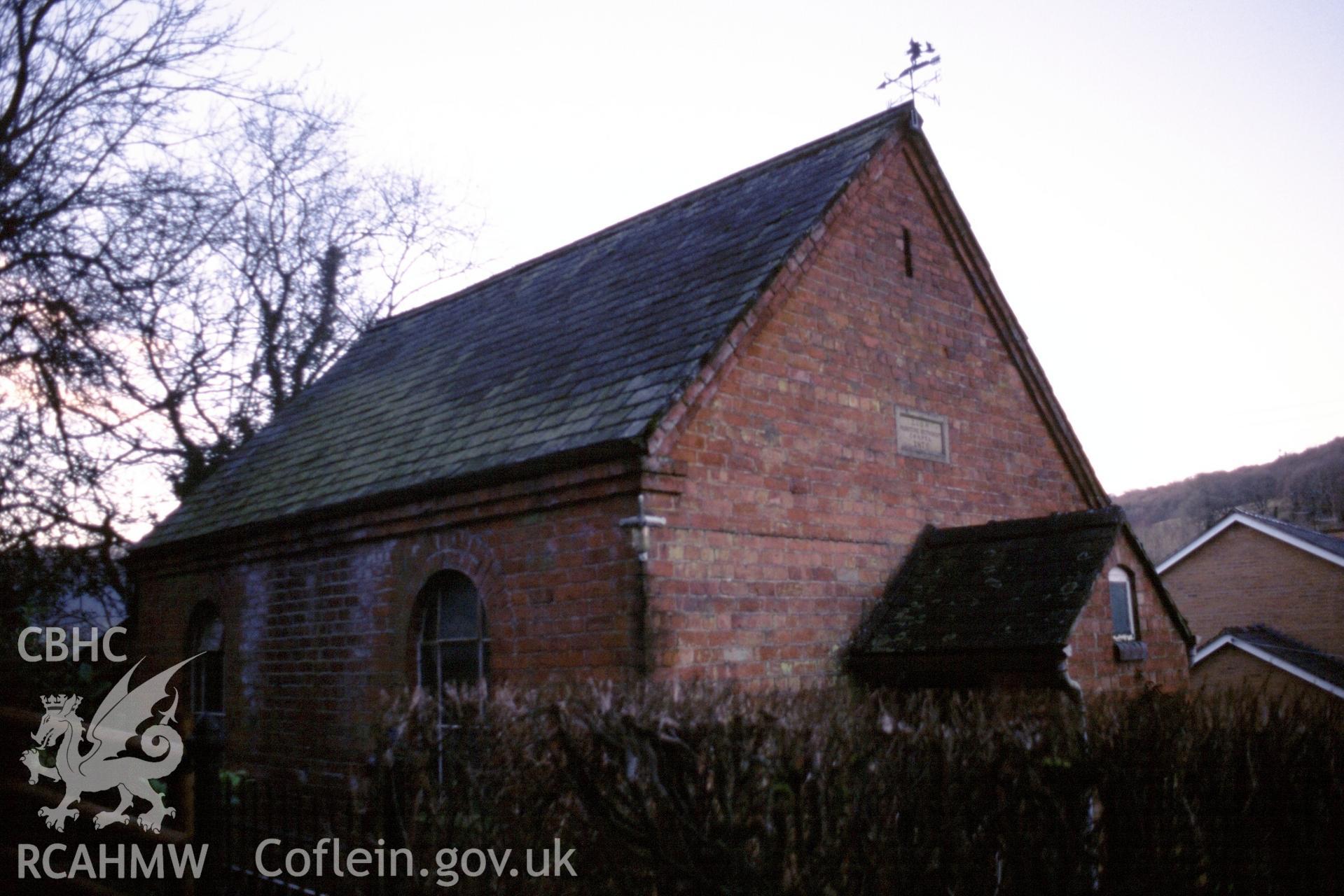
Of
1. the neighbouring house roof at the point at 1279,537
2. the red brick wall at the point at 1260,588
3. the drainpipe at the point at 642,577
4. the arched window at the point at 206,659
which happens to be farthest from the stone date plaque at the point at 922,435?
the red brick wall at the point at 1260,588

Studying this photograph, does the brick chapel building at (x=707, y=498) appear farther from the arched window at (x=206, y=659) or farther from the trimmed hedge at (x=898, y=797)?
the trimmed hedge at (x=898, y=797)

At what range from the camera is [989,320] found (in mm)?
12961

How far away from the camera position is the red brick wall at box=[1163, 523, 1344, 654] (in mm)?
33875

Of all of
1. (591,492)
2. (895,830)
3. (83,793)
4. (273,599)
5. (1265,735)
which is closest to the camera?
(895,830)

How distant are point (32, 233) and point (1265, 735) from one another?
34.4ft

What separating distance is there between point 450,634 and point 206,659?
596cm

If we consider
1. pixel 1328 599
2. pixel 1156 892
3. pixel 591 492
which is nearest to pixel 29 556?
pixel 591 492

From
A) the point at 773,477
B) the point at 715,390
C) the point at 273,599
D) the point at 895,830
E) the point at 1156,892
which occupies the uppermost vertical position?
the point at 715,390

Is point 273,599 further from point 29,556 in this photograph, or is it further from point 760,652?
point 760,652

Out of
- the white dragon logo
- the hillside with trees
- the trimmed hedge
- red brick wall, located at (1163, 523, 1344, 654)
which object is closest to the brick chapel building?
the white dragon logo

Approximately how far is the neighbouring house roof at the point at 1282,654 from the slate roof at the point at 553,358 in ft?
70.8

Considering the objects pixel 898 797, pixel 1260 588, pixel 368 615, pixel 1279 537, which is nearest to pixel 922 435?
pixel 368 615

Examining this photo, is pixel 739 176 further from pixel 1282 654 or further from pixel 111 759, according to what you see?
pixel 1282 654

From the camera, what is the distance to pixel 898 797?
443 centimetres
